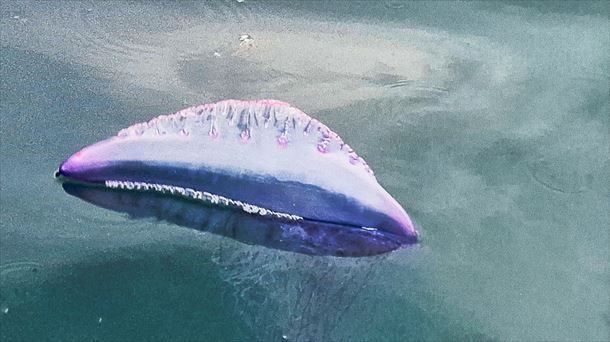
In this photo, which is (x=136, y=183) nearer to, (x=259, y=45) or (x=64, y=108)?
(x=64, y=108)

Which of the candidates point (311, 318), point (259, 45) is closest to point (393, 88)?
point (259, 45)

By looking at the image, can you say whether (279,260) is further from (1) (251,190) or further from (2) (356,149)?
(2) (356,149)

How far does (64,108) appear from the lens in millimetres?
1486

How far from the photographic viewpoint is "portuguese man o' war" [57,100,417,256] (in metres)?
1.36

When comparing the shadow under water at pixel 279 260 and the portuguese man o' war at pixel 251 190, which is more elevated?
the portuguese man o' war at pixel 251 190

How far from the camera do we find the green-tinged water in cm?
130

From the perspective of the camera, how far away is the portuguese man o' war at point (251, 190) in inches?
53.6

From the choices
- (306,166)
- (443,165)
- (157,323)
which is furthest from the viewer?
(443,165)

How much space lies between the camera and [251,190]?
4.48ft

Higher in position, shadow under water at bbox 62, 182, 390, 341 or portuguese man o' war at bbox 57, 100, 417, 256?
portuguese man o' war at bbox 57, 100, 417, 256

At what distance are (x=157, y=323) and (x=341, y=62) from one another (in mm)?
670

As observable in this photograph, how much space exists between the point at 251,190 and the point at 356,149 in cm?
24

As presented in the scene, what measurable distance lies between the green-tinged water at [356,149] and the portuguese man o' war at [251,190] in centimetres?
3

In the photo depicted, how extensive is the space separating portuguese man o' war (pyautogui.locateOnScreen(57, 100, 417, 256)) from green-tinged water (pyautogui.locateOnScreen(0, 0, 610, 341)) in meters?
0.03
